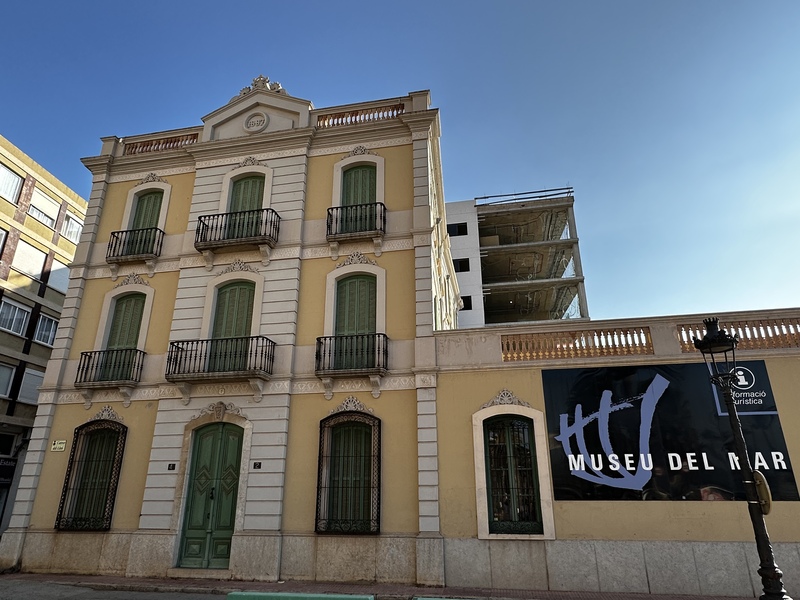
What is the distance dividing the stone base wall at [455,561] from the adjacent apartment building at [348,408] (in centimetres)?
5

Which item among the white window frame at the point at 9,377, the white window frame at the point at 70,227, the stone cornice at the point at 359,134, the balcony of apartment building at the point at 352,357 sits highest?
the white window frame at the point at 70,227

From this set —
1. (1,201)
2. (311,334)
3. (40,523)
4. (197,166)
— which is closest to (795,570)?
(311,334)

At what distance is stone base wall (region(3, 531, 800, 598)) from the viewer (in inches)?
404

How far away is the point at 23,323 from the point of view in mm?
22031

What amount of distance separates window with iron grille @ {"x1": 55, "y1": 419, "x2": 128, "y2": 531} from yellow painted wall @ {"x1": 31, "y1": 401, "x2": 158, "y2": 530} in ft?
0.55

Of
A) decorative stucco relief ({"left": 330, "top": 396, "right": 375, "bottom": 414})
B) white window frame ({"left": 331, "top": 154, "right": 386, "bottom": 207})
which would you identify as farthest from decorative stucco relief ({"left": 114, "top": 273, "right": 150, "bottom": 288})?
decorative stucco relief ({"left": 330, "top": 396, "right": 375, "bottom": 414})

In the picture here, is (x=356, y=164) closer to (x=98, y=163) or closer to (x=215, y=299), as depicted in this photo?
(x=215, y=299)

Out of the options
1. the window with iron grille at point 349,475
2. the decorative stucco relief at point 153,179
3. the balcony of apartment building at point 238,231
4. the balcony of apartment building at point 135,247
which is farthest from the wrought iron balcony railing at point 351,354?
the decorative stucco relief at point 153,179

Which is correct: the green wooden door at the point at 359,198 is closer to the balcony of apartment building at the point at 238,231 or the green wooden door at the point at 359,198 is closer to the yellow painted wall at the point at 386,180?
the yellow painted wall at the point at 386,180

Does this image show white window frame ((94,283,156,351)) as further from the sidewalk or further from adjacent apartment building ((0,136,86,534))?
adjacent apartment building ((0,136,86,534))

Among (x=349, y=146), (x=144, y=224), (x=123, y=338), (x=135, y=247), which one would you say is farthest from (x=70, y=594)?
(x=349, y=146)

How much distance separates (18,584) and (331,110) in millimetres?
14700

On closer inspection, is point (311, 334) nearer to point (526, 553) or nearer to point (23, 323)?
point (526, 553)

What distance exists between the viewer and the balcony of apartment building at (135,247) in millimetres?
15258
